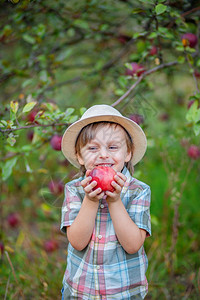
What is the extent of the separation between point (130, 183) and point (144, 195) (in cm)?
9

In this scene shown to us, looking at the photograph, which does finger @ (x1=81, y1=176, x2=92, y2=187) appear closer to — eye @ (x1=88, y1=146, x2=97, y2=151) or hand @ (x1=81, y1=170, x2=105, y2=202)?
hand @ (x1=81, y1=170, x2=105, y2=202)

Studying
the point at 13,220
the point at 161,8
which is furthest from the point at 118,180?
the point at 13,220

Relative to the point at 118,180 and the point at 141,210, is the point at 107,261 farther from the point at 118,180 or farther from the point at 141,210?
the point at 118,180

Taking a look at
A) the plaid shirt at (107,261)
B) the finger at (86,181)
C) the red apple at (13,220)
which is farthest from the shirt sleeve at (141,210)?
the red apple at (13,220)

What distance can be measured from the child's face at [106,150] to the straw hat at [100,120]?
53 millimetres

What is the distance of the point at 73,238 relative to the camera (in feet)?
4.10

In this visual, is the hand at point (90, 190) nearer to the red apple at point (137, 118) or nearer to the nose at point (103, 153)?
the nose at point (103, 153)

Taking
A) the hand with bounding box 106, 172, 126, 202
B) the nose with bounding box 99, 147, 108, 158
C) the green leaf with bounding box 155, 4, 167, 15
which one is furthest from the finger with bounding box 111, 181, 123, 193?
the green leaf with bounding box 155, 4, 167, 15

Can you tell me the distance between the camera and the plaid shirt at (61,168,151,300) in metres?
1.26

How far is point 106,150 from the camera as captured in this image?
1.27m

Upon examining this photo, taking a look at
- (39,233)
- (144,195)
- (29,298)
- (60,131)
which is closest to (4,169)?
(60,131)

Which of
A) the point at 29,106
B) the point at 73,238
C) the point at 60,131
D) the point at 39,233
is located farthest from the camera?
the point at 39,233

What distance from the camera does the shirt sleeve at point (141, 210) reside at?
50.2 inches

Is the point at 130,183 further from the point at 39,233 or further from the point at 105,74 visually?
the point at 39,233
